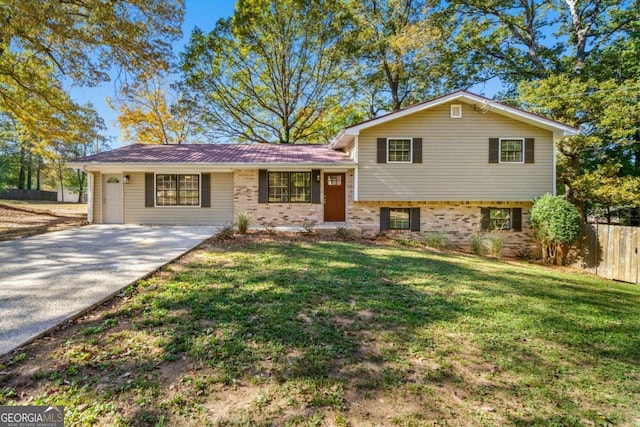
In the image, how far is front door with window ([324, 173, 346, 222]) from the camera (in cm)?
1212

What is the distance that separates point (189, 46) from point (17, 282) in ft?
57.2

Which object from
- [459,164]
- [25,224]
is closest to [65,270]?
[25,224]

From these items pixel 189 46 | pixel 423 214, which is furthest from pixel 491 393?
pixel 189 46

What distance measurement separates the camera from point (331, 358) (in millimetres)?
2818

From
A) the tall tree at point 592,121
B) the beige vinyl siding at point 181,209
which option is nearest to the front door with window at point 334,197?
the beige vinyl siding at point 181,209

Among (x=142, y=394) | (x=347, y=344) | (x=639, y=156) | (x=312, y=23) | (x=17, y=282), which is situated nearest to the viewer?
(x=142, y=394)

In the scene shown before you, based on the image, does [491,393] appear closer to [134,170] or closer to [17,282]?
[17,282]

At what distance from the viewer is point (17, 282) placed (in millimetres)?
4578

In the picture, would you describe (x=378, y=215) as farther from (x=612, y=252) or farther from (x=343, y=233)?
(x=612, y=252)

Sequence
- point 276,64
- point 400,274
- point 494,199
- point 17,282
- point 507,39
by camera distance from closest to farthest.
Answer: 1. point 17,282
2. point 400,274
3. point 494,199
4. point 507,39
5. point 276,64

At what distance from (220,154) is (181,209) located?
109 inches

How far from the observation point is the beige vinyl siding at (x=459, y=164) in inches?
444

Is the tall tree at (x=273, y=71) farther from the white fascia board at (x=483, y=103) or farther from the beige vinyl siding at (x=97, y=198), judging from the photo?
the white fascia board at (x=483, y=103)

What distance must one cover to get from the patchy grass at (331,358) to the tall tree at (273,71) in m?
16.6
